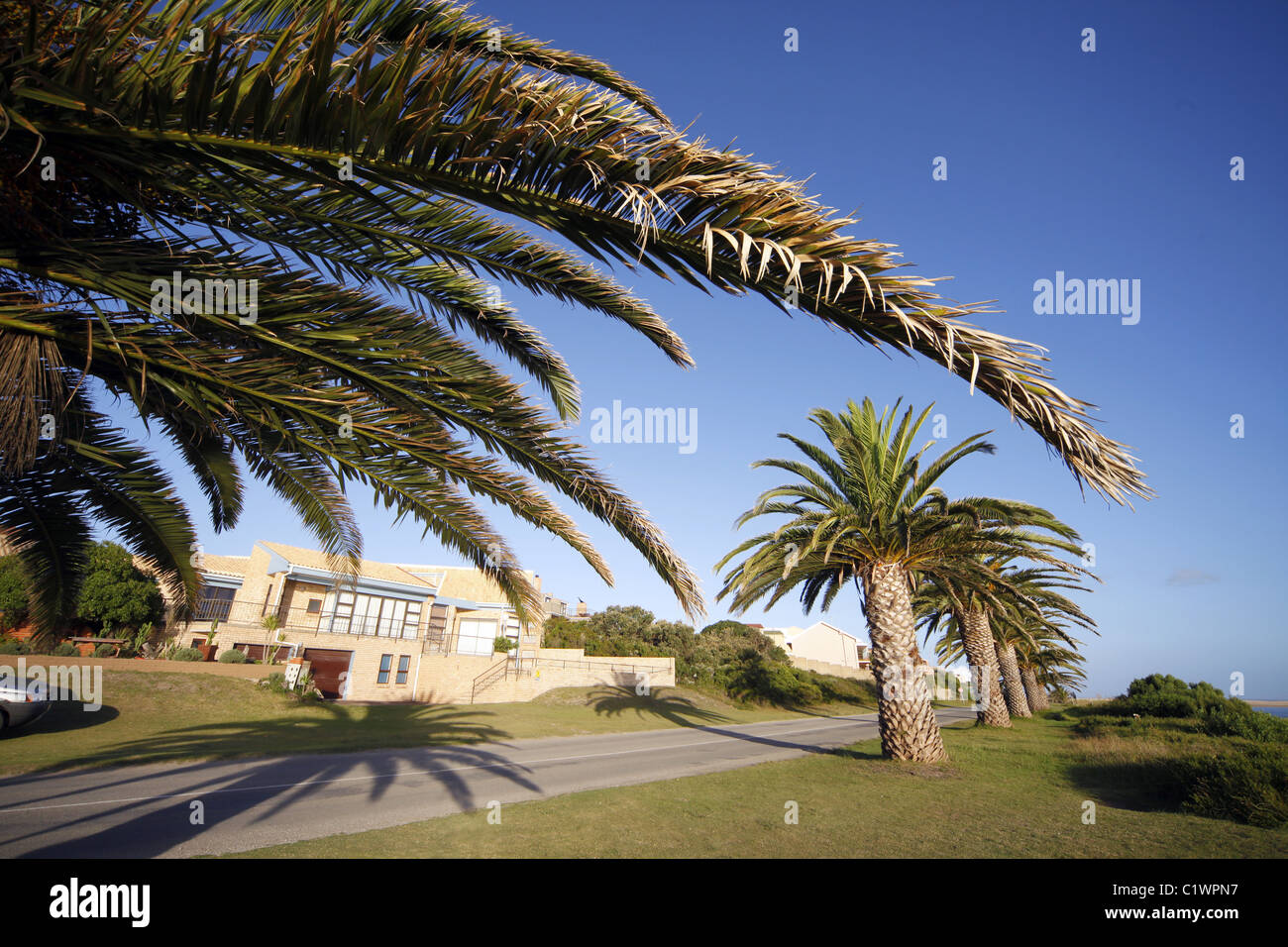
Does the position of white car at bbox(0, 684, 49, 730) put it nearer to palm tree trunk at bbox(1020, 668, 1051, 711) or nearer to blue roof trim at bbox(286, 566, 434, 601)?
blue roof trim at bbox(286, 566, 434, 601)

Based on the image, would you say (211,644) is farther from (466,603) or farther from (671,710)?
(671,710)

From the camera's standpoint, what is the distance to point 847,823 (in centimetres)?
740

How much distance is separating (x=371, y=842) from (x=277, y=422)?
4.32 meters

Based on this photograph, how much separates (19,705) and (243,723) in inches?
193

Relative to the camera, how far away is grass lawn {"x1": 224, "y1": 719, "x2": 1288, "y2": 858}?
5980 millimetres

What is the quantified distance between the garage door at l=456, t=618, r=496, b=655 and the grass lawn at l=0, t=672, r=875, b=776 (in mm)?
9418

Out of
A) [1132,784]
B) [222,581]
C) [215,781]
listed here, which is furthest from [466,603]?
[1132,784]

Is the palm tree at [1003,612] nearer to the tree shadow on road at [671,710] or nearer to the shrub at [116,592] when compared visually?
the tree shadow on road at [671,710]

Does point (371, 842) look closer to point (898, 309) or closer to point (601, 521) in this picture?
point (601, 521)

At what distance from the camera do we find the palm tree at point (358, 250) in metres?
2.67

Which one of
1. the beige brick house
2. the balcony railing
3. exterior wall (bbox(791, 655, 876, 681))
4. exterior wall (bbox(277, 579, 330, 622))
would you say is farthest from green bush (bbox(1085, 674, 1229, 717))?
exterior wall (bbox(277, 579, 330, 622))

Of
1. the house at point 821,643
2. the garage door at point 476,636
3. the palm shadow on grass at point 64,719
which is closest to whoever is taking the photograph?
the palm shadow on grass at point 64,719

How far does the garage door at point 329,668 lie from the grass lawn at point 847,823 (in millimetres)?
24033

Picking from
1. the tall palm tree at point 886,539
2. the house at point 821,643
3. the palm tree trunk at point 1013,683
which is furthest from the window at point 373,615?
the house at point 821,643
